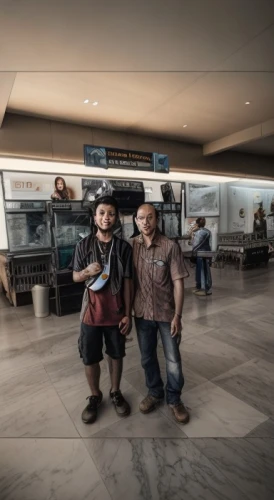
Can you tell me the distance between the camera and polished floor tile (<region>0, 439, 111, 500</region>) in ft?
4.87

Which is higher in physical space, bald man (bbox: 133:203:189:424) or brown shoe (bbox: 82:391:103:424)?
bald man (bbox: 133:203:189:424)

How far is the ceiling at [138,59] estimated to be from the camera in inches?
103

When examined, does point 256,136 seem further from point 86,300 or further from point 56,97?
point 86,300

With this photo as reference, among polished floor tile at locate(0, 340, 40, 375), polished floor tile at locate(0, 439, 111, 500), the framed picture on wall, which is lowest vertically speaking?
polished floor tile at locate(0, 340, 40, 375)

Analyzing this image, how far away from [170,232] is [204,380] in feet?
12.4

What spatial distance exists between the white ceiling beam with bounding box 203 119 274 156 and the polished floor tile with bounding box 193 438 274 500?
21.3ft

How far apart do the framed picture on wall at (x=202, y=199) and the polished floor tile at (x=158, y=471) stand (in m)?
7.93

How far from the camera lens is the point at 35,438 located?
6.19 ft

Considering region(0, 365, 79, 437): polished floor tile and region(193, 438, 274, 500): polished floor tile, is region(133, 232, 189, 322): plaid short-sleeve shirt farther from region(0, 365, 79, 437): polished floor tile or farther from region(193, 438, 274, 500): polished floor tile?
region(0, 365, 79, 437): polished floor tile

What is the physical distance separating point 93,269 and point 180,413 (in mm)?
1296

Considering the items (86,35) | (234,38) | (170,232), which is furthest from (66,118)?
(234,38)

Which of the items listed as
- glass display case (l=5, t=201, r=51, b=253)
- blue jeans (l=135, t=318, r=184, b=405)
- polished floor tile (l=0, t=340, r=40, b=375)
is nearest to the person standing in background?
glass display case (l=5, t=201, r=51, b=253)

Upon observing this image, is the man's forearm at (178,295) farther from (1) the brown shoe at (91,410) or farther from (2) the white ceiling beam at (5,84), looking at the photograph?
(2) the white ceiling beam at (5,84)

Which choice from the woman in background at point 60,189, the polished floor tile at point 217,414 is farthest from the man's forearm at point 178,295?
the woman in background at point 60,189
